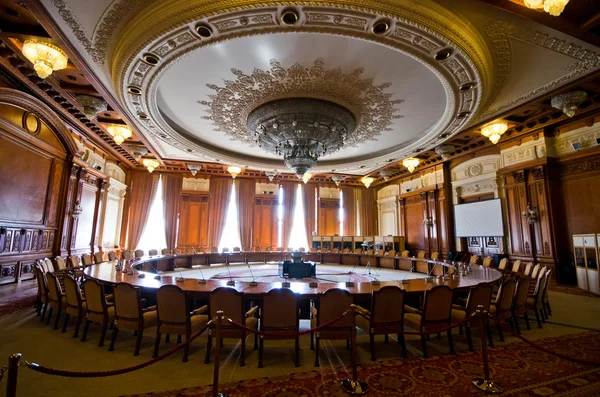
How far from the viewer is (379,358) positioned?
3.33m

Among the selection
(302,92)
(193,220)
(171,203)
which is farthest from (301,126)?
(171,203)

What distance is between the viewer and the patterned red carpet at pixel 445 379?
8.45ft

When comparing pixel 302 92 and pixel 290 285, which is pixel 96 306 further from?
pixel 302 92

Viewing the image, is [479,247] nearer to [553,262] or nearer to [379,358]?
[553,262]

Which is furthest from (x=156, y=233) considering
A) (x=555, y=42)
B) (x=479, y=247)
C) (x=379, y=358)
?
(x=555, y=42)

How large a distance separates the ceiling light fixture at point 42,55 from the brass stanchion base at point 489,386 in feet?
21.0

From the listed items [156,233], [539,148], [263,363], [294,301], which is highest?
[539,148]

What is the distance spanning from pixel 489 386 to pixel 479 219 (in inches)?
309

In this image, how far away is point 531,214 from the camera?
25.1 ft

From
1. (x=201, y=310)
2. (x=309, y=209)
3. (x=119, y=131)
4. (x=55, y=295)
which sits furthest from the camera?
(x=309, y=209)

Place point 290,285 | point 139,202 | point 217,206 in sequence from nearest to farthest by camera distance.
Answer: point 290,285, point 139,202, point 217,206

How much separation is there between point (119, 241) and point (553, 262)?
1439 cm

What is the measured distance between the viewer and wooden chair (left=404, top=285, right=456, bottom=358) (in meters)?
3.51

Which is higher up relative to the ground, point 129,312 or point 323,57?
point 323,57
